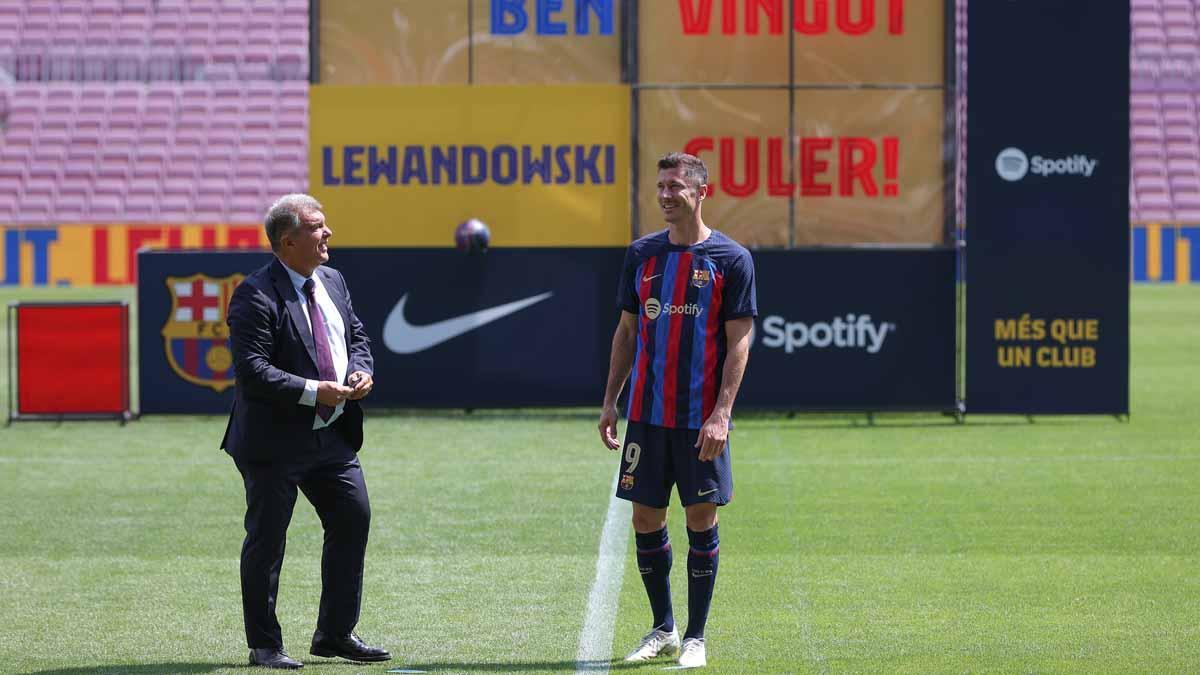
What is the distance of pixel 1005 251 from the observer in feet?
50.6

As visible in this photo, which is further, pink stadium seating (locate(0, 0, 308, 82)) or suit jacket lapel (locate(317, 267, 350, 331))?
pink stadium seating (locate(0, 0, 308, 82))

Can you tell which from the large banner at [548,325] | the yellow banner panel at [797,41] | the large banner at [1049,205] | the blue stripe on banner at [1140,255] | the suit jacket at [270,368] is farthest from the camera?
the blue stripe on banner at [1140,255]

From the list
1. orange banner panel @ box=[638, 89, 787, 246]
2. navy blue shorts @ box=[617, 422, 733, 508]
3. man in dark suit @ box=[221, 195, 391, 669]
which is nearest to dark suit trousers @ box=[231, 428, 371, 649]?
man in dark suit @ box=[221, 195, 391, 669]

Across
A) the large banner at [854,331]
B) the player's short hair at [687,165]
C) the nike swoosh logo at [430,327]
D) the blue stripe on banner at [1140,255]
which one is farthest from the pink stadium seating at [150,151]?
the player's short hair at [687,165]

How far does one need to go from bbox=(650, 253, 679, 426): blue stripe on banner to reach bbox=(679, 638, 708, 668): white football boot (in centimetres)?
83

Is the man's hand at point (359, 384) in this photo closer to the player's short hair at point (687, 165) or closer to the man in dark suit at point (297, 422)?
the man in dark suit at point (297, 422)

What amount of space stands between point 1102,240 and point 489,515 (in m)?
6.88

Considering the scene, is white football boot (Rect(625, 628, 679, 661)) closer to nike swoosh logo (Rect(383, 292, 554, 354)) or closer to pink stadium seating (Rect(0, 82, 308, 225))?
nike swoosh logo (Rect(383, 292, 554, 354))

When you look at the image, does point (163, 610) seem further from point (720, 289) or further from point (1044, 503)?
point (1044, 503)

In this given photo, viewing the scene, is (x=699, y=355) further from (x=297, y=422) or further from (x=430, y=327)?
(x=430, y=327)

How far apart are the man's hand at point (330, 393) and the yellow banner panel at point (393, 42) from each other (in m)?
9.67

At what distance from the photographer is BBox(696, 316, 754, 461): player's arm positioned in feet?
22.1

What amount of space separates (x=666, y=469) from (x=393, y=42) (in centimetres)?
977

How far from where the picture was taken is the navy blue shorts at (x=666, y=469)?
6.86 metres
